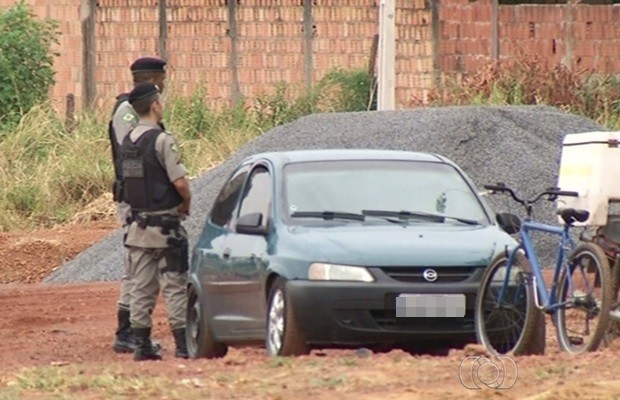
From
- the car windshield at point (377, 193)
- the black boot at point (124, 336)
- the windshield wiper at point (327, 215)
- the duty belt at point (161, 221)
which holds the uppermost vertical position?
the car windshield at point (377, 193)

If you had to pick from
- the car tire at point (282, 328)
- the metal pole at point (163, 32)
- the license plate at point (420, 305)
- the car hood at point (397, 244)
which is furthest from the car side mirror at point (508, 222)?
the metal pole at point (163, 32)

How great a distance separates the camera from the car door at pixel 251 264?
37.8 feet

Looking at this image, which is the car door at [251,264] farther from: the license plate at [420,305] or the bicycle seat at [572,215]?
the bicycle seat at [572,215]

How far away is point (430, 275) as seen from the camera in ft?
35.7

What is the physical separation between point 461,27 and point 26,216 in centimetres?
831

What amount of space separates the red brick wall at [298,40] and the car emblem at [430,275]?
17234mm

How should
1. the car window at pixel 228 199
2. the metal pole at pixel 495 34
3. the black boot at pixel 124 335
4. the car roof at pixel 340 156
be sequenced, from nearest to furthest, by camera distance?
the car roof at pixel 340 156 < the car window at pixel 228 199 < the black boot at pixel 124 335 < the metal pole at pixel 495 34

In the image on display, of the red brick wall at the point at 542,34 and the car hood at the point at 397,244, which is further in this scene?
the red brick wall at the point at 542,34

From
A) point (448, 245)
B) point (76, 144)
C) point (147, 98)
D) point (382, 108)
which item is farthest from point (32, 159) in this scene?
point (448, 245)

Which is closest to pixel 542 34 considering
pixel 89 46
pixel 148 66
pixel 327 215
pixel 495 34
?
pixel 495 34

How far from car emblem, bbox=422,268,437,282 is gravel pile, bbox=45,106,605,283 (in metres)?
7.48

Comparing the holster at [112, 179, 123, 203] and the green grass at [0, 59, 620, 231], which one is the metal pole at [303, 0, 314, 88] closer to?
the green grass at [0, 59, 620, 231]

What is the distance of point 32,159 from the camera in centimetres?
2511

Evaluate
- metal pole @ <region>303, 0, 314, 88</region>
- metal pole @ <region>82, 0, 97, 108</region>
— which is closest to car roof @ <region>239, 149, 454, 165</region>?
metal pole @ <region>303, 0, 314, 88</region>
